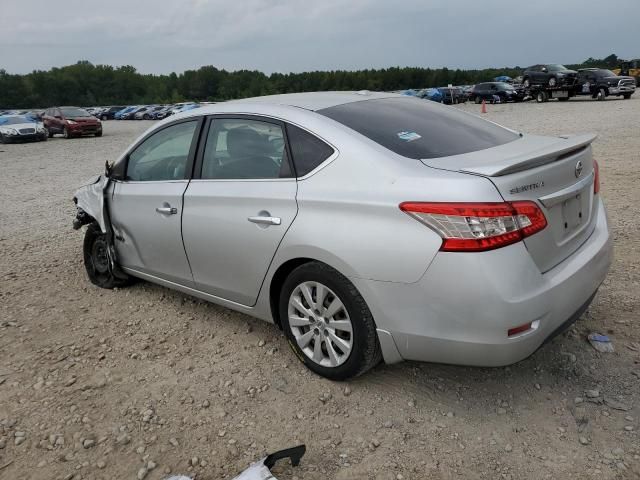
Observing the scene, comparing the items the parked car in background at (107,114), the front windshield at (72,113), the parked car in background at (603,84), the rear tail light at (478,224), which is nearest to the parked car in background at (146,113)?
the parked car in background at (107,114)

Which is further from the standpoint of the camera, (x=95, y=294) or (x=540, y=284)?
(x=95, y=294)

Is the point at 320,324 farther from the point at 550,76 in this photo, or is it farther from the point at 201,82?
the point at 201,82

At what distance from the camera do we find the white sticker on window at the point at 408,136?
9.91ft

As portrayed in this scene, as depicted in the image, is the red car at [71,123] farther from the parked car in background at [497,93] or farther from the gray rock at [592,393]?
the gray rock at [592,393]

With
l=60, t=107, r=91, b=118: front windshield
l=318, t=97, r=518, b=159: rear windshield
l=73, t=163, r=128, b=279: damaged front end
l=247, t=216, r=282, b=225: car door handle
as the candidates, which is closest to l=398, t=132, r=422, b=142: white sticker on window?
l=318, t=97, r=518, b=159: rear windshield

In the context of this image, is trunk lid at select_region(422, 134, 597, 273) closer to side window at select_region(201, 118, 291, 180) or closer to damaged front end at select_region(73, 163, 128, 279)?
side window at select_region(201, 118, 291, 180)

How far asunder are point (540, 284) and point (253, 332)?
2114mm

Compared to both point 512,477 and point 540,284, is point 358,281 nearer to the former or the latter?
point 540,284

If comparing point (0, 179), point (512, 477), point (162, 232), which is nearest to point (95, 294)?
point (162, 232)

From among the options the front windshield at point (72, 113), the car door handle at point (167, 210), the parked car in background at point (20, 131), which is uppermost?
the car door handle at point (167, 210)

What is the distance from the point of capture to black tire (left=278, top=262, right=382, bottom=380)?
281 cm

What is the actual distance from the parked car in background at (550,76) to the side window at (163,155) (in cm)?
3150

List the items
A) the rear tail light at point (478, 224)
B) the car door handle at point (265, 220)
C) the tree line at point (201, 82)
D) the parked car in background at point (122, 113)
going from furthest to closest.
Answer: the tree line at point (201, 82), the parked car in background at point (122, 113), the car door handle at point (265, 220), the rear tail light at point (478, 224)

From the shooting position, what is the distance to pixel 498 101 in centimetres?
3591
